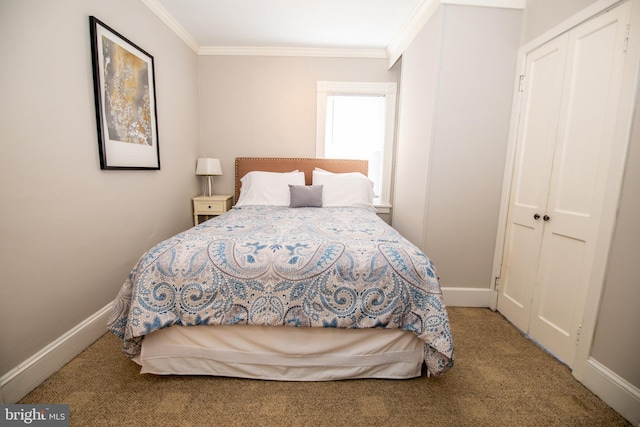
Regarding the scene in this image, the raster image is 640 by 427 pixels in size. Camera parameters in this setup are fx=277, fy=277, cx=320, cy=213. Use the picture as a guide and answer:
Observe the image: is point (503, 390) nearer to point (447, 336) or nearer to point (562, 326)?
point (447, 336)

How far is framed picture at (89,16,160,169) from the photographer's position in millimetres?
1926

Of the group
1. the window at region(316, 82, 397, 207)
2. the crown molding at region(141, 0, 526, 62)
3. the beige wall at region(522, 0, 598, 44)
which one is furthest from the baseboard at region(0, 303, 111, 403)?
the beige wall at region(522, 0, 598, 44)

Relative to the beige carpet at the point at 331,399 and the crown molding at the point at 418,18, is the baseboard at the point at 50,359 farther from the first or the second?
→ the crown molding at the point at 418,18

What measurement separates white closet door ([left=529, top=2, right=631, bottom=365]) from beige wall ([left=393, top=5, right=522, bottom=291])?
49cm

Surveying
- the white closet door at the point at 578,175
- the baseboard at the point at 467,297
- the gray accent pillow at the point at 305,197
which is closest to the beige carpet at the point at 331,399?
the white closet door at the point at 578,175

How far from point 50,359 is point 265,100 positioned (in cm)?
318

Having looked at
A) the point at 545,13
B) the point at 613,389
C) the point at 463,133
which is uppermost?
the point at 545,13

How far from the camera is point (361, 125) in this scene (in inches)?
146

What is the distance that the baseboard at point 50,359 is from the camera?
1.38 m

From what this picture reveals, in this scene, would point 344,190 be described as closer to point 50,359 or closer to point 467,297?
point 467,297

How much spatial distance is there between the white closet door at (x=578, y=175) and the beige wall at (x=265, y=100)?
219 cm

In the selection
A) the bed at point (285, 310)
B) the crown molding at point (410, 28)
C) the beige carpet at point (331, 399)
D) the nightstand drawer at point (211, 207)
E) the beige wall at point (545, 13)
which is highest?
the crown molding at point (410, 28)

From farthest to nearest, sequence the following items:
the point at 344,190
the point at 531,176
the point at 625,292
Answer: the point at 344,190 < the point at 531,176 < the point at 625,292

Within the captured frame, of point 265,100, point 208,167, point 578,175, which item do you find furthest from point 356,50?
point 578,175
